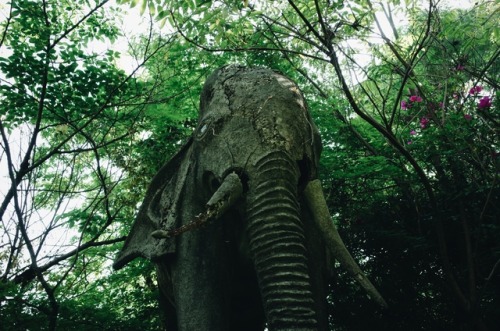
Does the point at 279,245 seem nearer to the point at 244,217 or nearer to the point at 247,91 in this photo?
the point at 244,217

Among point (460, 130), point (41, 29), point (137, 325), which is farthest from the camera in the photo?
point (460, 130)

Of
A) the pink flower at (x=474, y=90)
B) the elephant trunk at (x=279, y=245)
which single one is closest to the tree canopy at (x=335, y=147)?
the pink flower at (x=474, y=90)

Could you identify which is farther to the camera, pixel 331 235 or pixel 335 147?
pixel 335 147

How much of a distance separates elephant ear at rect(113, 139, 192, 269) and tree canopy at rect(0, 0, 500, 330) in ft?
3.08

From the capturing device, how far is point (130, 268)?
7.37 metres

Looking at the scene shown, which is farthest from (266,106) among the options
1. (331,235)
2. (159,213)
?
(159,213)

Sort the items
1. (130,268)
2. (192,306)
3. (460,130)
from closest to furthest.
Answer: (192,306) < (460,130) < (130,268)

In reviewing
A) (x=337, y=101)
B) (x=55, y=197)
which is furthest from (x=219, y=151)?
(x=55, y=197)

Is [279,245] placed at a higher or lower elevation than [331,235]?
lower

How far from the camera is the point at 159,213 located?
4.34 meters

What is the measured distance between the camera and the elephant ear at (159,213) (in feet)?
13.3

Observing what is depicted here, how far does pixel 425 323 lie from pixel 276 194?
4368mm

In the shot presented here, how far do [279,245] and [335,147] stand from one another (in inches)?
186

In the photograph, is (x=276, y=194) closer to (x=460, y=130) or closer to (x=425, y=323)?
(x=460, y=130)
